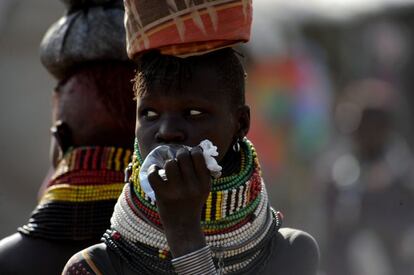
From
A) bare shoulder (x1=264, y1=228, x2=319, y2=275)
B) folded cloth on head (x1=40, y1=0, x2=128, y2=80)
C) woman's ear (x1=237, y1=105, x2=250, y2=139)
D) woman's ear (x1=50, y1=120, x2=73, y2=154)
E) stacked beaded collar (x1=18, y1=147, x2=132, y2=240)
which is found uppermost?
folded cloth on head (x1=40, y1=0, x2=128, y2=80)

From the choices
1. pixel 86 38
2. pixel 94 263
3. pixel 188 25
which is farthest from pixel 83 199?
pixel 188 25

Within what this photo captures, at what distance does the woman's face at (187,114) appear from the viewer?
3162mm

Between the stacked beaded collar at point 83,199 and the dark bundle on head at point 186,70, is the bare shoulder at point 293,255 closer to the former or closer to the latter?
the dark bundle on head at point 186,70

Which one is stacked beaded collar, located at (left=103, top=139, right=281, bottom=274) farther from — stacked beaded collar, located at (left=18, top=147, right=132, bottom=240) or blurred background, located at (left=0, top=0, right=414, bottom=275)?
blurred background, located at (left=0, top=0, right=414, bottom=275)

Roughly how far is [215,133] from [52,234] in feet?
3.24

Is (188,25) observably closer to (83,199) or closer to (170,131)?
(170,131)

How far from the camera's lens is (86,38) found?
13.3 feet

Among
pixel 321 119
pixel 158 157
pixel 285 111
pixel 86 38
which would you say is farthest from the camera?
pixel 321 119

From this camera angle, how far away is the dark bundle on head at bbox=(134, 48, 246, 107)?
321cm

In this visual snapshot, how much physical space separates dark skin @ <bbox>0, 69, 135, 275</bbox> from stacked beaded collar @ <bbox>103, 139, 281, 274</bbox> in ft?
2.16

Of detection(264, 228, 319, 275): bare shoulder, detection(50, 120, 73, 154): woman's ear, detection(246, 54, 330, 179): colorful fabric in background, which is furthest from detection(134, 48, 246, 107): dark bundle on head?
detection(246, 54, 330, 179): colorful fabric in background

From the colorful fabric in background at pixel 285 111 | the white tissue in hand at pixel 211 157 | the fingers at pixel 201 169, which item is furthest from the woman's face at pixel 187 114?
the colorful fabric in background at pixel 285 111

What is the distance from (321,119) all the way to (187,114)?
32.2 ft

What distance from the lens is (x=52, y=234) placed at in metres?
3.94
